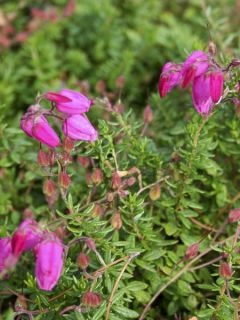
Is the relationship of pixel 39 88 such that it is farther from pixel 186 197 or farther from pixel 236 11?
pixel 236 11

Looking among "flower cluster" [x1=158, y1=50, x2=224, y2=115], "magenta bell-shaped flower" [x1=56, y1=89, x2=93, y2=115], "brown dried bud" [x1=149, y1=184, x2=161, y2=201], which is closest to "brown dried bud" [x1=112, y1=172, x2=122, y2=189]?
"brown dried bud" [x1=149, y1=184, x2=161, y2=201]

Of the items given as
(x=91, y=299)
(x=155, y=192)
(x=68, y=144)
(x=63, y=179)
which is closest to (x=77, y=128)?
(x=68, y=144)

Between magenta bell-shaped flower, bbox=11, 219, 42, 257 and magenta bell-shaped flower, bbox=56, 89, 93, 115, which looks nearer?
magenta bell-shaped flower, bbox=11, 219, 42, 257

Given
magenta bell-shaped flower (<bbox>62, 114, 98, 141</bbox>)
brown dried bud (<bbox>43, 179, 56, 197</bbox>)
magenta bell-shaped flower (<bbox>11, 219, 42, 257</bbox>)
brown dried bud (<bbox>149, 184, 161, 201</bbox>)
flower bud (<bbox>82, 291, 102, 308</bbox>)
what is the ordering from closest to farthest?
magenta bell-shaped flower (<bbox>11, 219, 42, 257</bbox>) → flower bud (<bbox>82, 291, 102, 308</bbox>) → magenta bell-shaped flower (<bbox>62, 114, 98, 141</bbox>) → brown dried bud (<bbox>43, 179, 56, 197</bbox>) → brown dried bud (<bbox>149, 184, 161, 201</bbox>)

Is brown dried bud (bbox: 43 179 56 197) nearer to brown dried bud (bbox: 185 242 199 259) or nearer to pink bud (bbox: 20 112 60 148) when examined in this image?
pink bud (bbox: 20 112 60 148)

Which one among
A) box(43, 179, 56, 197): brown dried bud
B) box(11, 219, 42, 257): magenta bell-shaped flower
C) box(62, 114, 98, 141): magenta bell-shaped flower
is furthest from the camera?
box(43, 179, 56, 197): brown dried bud

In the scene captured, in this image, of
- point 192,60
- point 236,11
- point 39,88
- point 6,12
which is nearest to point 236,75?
point 192,60
